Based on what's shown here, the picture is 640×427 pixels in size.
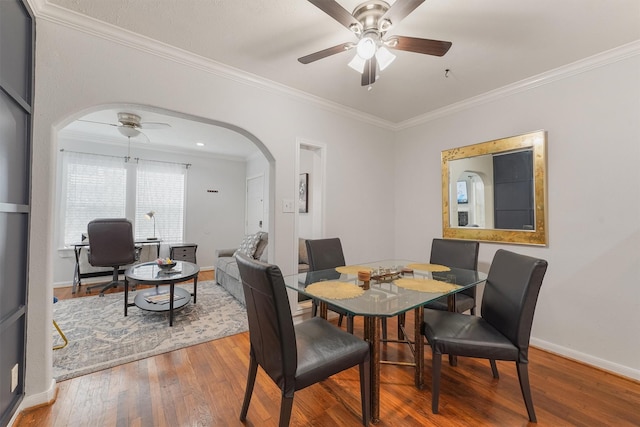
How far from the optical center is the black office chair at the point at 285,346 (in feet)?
3.99

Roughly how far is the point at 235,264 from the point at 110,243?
1.86 meters

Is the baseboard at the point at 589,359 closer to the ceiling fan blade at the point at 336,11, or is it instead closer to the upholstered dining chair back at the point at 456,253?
the upholstered dining chair back at the point at 456,253

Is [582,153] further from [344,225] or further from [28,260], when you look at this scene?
[28,260]

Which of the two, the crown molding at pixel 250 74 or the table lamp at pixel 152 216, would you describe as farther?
the table lamp at pixel 152 216

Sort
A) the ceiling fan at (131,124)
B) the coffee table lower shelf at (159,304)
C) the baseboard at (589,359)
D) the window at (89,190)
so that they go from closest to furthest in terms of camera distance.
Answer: the baseboard at (589,359) → the coffee table lower shelf at (159,304) → the ceiling fan at (131,124) → the window at (89,190)

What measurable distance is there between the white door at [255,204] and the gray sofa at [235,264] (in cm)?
117

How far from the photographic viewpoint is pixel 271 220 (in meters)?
2.70

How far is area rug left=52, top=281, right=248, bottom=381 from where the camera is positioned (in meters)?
2.16

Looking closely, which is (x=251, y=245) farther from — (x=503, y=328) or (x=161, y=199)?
(x=503, y=328)

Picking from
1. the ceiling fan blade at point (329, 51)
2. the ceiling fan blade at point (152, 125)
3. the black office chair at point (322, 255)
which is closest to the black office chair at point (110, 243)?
the ceiling fan blade at point (152, 125)

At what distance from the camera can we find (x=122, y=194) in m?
4.72

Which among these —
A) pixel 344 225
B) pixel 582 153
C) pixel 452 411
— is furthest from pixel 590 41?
pixel 452 411

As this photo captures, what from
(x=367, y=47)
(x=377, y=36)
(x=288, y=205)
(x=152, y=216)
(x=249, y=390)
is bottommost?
(x=249, y=390)

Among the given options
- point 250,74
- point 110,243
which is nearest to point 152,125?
point 110,243
